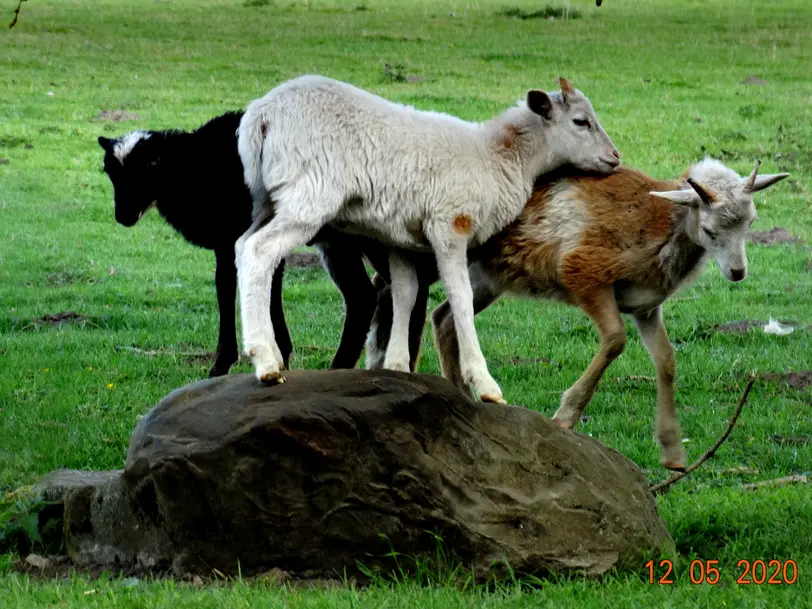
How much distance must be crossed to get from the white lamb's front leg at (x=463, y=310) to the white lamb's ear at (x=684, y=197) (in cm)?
150

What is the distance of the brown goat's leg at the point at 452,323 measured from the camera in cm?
755

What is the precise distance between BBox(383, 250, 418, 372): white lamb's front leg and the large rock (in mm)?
556

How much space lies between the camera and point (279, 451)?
5.85 meters

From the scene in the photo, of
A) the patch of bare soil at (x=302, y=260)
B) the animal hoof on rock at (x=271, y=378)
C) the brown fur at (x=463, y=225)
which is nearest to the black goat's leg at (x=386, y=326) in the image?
the brown fur at (x=463, y=225)

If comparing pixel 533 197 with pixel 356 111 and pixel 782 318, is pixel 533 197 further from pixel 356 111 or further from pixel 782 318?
pixel 782 318

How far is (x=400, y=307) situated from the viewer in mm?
6730

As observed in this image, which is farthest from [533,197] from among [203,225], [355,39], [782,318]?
[355,39]

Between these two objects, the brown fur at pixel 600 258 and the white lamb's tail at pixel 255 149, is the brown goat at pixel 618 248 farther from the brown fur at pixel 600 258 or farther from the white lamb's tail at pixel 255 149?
the white lamb's tail at pixel 255 149

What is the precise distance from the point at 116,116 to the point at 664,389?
14786 millimetres

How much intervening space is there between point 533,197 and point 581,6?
25349 millimetres

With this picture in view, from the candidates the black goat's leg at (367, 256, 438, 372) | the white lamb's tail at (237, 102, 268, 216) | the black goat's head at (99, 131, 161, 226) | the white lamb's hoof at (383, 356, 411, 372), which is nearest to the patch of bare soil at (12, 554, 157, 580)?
the white lamb's hoof at (383, 356, 411, 372)

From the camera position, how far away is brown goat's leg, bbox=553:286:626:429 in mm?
7266

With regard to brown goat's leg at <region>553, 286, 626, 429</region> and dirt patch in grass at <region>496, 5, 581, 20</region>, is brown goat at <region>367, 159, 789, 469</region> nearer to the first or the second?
brown goat's leg at <region>553, 286, 626, 429</region>

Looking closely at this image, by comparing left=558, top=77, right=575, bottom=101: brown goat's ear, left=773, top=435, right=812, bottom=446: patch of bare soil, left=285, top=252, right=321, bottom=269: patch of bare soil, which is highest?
left=558, top=77, right=575, bottom=101: brown goat's ear
